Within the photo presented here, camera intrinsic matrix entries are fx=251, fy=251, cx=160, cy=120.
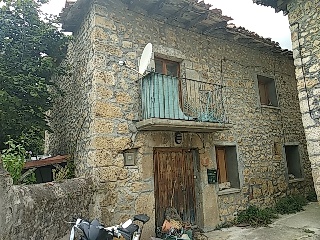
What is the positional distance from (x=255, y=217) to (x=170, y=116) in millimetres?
3510

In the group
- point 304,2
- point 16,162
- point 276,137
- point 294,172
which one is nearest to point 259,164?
point 276,137

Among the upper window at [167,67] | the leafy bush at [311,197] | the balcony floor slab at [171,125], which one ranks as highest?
the upper window at [167,67]

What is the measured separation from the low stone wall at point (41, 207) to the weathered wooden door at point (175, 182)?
161cm

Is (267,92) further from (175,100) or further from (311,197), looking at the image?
(175,100)

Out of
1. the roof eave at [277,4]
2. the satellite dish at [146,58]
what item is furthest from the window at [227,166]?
the roof eave at [277,4]

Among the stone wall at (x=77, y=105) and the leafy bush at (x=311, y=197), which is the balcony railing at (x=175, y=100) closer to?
the stone wall at (x=77, y=105)

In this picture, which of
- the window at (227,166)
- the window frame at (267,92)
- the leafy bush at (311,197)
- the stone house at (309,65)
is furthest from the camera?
the window frame at (267,92)

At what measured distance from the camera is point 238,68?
7426 mm

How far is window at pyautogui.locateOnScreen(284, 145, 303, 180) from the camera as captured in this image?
8.44 m

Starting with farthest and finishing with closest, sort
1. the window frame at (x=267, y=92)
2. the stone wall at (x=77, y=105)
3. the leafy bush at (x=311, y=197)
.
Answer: the window frame at (x=267, y=92) → the leafy bush at (x=311, y=197) → the stone wall at (x=77, y=105)

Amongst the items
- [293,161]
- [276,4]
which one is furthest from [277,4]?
[293,161]

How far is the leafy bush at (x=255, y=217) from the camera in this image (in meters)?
6.05

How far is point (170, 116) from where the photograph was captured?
5.00 metres

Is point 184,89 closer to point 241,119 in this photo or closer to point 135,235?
point 241,119
